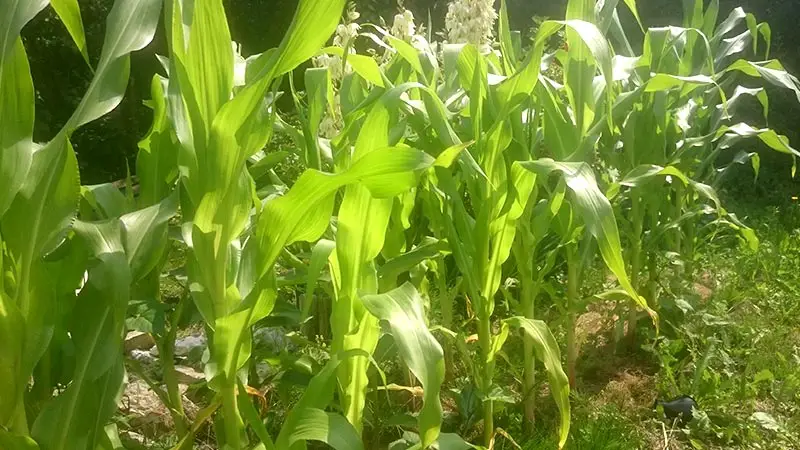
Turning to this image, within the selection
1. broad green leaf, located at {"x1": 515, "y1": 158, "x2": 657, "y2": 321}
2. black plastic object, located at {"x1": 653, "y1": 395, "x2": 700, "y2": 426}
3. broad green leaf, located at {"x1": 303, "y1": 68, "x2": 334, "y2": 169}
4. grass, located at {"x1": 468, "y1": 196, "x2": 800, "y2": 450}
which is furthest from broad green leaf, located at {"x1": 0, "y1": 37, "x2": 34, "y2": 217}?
black plastic object, located at {"x1": 653, "y1": 395, "x2": 700, "y2": 426}

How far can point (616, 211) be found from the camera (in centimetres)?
192

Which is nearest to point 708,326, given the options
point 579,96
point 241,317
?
point 579,96

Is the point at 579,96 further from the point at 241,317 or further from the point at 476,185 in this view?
the point at 241,317

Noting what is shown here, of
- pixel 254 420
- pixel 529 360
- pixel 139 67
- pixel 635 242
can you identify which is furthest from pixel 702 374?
pixel 139 67

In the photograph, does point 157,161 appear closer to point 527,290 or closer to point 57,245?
point 57,245

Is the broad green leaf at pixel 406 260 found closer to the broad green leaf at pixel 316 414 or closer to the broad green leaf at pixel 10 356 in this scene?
the broad green leaf at pixel 316 414

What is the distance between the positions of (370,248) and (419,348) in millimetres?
224

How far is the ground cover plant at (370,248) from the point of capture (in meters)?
0.93

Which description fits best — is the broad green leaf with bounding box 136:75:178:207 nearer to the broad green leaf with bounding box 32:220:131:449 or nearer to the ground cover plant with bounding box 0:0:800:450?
the ground cover plant with bounding box 0:0:800:450

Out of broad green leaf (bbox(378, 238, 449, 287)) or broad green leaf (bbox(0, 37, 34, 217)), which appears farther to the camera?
broad green leaf (bbox(378, 238, 449, 287))

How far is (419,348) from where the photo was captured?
3.09 feet

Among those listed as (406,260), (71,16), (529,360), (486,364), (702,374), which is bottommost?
(702,374)

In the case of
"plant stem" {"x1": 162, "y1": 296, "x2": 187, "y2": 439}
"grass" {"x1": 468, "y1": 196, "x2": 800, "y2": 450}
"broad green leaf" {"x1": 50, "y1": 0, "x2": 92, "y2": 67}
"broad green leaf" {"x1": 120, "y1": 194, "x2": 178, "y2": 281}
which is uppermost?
"broad green leaf" {"x1": 50, "y1": 0, "x2": 92, "y2": 67}

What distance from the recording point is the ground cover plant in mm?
926
